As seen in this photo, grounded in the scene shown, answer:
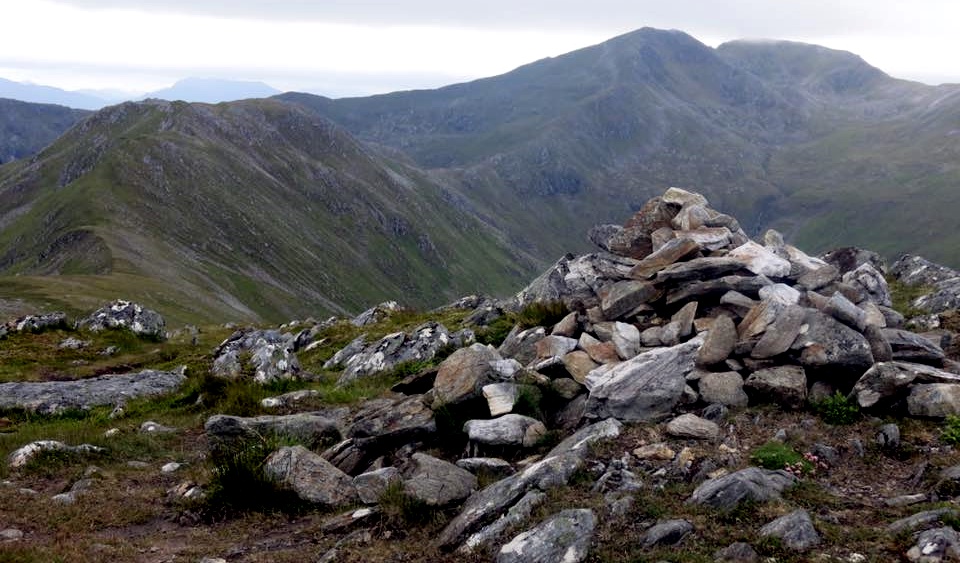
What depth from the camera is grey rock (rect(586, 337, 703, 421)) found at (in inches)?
591

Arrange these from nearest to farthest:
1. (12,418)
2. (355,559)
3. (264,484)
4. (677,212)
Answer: (355,559) < (264,484) < (12,418) < (677,212)

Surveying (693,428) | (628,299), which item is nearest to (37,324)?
(628,299)

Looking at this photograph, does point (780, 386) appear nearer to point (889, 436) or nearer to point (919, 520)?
point (889, 436)

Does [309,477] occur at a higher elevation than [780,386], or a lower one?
lower

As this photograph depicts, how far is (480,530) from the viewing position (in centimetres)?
1139

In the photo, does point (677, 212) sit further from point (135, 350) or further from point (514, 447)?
point (135, 350)

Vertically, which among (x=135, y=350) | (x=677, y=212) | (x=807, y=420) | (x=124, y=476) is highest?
(x=677, y=212)

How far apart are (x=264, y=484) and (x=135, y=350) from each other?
27524 mm

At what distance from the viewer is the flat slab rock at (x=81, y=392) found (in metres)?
22.3

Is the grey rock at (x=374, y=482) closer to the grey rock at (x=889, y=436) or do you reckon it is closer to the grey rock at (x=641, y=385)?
the grey rock at (x=641, y=385)

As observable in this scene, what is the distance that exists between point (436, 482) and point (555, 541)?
3.17m

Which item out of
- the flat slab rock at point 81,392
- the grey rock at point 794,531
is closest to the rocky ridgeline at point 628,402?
the grey rock at point 794,531

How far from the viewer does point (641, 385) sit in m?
15.5

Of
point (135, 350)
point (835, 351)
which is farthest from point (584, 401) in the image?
point (135, 350)
